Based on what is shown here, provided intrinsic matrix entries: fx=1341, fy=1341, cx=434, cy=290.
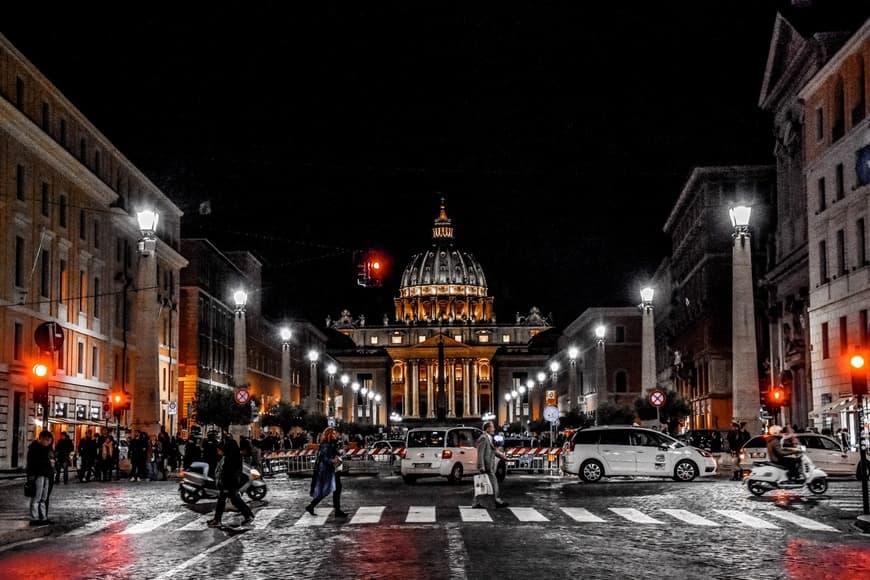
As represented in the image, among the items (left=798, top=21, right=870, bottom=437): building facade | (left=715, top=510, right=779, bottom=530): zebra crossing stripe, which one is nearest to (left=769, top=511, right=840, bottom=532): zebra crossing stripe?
(left=715, top=510, right=779, bottom=530): zebra crossing stripe

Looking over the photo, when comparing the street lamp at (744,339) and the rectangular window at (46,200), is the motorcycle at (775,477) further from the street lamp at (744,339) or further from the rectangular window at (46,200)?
the rectangular window at (46,200)

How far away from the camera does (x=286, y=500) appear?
2728 cm

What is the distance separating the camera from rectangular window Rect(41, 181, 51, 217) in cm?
4916

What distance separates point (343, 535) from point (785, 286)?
44147 mm

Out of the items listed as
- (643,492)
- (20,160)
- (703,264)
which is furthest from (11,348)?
(703,264)

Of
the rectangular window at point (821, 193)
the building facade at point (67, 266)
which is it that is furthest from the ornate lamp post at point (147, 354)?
the rectangular window at point (821, 193)

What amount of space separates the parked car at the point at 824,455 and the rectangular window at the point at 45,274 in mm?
26766

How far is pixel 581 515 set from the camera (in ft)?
71.5

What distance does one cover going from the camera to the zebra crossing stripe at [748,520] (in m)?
19.5

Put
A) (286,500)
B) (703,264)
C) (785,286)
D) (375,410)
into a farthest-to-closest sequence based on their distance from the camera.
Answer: (375,410) → (703,264) → (785,286) → (286,500)

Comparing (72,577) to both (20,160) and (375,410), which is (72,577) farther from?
(375,410)

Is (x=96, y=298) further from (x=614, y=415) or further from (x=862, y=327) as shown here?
(x=862, y=327)

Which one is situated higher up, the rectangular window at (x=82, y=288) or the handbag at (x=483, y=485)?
the rectangular window at (x=82, y=288)

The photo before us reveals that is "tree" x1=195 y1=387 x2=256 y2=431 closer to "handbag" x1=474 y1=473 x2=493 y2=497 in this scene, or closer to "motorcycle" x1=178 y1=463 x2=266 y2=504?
"motorcycle" x1=178 y1=463 x2=266 y2=504
